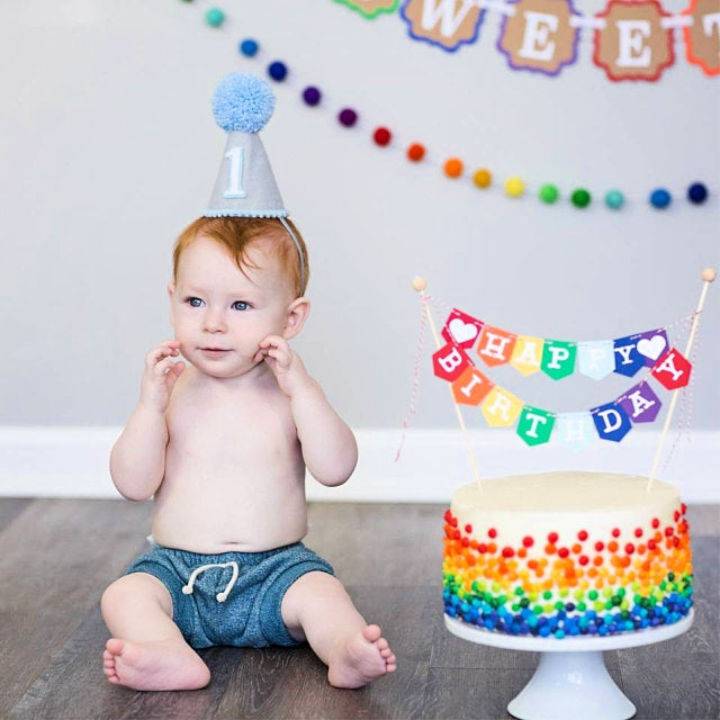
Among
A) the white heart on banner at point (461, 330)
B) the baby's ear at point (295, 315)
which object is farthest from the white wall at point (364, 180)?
the white heart on banner at point (461, 330)

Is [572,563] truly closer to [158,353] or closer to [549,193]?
[158,353]

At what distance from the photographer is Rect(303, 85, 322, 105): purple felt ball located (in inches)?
106

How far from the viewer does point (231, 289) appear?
188 centimetres

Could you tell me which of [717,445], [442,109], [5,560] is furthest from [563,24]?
[5,560]

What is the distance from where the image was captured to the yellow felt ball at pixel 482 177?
2699 millimetres

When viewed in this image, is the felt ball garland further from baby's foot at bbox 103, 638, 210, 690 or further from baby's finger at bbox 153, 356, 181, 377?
baby's foot at bbox 103, 638, 210, 690

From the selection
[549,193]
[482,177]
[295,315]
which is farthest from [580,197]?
[295,315]

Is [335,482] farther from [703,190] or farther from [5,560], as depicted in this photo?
[703,190]

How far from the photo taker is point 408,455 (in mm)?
Answer: 2795

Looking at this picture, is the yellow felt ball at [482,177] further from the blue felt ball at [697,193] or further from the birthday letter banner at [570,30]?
the blue felt ball at [697,193]

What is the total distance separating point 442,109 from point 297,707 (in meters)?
1.38

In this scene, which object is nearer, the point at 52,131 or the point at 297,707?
the point at 297,707

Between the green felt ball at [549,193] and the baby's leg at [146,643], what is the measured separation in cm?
118

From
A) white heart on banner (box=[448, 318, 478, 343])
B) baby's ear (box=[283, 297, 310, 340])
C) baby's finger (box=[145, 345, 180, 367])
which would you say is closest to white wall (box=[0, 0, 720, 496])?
baby's ear (box=[283, 297, 310, 340])
